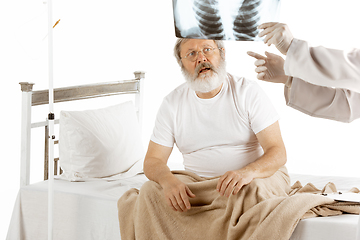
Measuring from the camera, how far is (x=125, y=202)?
7.32 ft

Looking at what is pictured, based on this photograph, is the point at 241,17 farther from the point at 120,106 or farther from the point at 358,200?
the point at 120,106

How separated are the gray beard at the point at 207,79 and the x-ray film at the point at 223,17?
0.49 metres

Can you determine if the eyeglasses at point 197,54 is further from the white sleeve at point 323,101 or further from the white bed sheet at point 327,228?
the white bed sheet at point 327,228

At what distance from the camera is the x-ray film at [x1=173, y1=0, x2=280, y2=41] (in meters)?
1.78

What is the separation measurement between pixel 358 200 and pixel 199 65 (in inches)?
39.7

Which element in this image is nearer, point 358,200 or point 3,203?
point 358,200

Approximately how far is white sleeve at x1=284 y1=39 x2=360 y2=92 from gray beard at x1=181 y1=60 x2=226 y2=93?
1062 mm

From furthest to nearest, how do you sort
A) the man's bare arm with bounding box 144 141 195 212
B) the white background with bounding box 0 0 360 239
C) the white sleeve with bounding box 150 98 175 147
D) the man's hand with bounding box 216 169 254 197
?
the white background with bounding box 0 0 360 239
the white sleeve with bounding box 150 98 175 147
the man's bare arm with bounding box 144 141 195 212
the man's hand with bounding box 216 169 254 197

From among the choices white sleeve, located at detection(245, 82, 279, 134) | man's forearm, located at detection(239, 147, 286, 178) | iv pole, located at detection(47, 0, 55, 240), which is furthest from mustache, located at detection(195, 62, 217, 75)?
iv pole, located at detection(47, 0, 55, 240)

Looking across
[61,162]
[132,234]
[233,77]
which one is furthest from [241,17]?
[61,162]

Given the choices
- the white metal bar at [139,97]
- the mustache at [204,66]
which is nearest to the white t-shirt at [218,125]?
the mustache at [204,66]

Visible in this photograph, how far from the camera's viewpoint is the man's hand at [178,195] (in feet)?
6.72

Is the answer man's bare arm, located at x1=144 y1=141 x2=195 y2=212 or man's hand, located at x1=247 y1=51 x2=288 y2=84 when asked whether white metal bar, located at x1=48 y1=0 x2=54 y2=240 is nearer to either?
man's bare arm, located at x1=144 y1=141 x2=195 y2=212

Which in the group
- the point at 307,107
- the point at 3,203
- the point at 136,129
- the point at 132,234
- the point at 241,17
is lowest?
the point at 3,203
